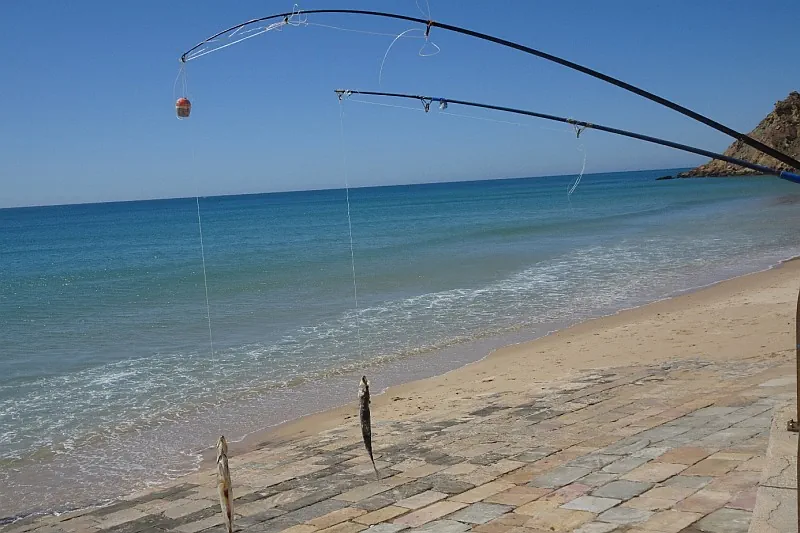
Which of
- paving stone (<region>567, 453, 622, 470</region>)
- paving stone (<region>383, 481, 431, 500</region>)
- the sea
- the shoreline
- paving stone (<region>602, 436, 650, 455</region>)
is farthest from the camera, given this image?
the sea

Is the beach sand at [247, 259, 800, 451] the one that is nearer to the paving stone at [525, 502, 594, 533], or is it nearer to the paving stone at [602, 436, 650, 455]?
the paving stone at [602, 436, 650, 455]

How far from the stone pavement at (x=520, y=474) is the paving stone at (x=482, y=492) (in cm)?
1

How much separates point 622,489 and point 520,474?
0.89 meters

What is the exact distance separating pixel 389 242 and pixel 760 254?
55.9 ft

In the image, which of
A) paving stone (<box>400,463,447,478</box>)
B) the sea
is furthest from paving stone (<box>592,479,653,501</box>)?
the sea

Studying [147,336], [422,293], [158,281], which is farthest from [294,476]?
[158,281]

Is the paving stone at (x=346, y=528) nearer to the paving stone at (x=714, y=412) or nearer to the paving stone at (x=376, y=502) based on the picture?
the paving stone at (x=376, y=502)

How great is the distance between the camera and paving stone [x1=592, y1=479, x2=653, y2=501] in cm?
514

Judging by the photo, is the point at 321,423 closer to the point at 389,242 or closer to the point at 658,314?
the point at 658,314

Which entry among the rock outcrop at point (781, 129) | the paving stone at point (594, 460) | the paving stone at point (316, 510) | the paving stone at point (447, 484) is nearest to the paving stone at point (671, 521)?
the paving stone at point (594, 460)

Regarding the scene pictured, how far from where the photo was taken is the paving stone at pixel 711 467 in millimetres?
5316

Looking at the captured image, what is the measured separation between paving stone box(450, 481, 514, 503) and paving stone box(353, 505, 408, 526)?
413 millimetres

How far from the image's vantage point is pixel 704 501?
4.82 metres

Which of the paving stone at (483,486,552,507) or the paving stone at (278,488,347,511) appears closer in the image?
the paving stone at (483,486,552,507)
